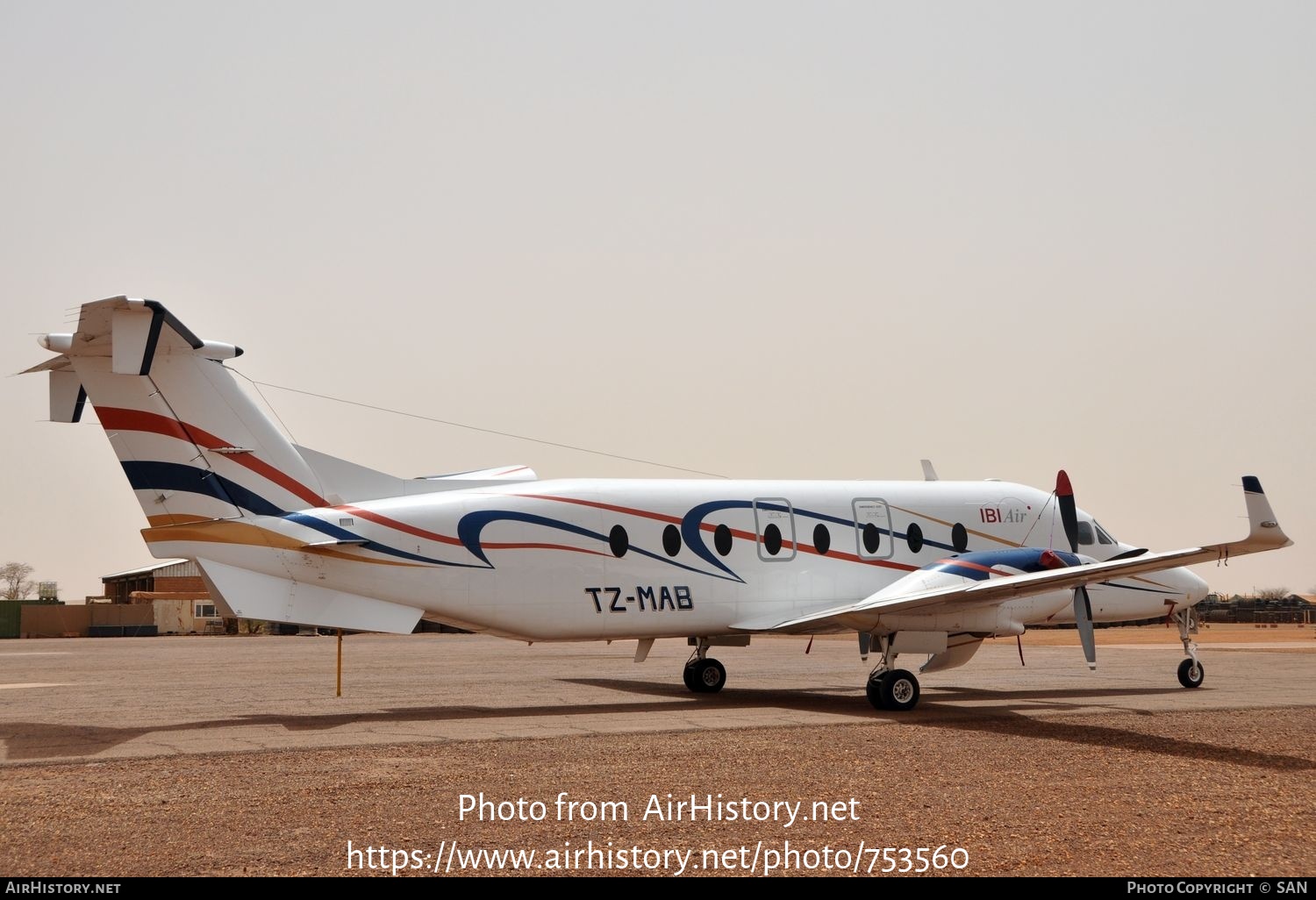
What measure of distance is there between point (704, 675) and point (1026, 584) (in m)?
6.78

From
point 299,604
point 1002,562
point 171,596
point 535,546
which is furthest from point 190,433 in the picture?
point 171,596

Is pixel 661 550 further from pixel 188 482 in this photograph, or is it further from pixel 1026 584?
pixel 188 482

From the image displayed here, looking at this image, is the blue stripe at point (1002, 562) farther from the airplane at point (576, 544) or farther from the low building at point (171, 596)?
the low building at point (171, 596)

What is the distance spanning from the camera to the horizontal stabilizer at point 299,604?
16.0m

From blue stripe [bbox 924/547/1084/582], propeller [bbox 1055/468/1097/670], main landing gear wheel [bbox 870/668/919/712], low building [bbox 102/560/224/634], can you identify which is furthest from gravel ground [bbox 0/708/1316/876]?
low building [bbox 102/560/224/634]

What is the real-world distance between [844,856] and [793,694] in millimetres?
12823

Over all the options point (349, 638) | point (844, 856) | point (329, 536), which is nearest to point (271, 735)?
point (329, 536)

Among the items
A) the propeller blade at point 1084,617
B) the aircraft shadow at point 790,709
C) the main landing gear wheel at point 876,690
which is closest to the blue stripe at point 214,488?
the aircraft shadow at point 790,709

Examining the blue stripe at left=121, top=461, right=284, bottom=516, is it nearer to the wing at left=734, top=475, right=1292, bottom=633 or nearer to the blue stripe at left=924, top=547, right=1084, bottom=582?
the wing at left=734, top=475, right=1292, bottom=633

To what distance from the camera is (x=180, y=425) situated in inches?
638

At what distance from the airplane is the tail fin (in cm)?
3

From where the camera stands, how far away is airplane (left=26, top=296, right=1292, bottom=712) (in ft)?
52.6
